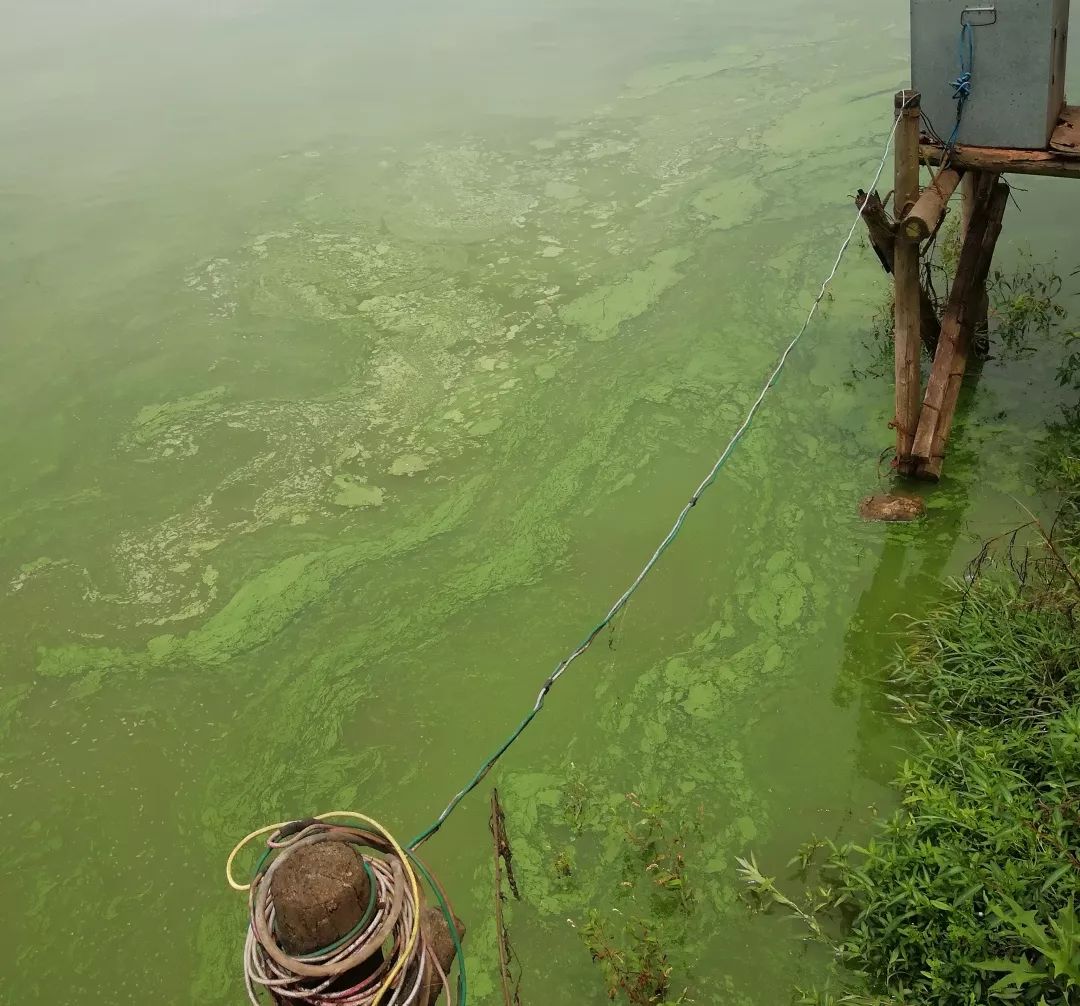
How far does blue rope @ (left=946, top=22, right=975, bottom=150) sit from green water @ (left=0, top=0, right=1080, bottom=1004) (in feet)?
3.85

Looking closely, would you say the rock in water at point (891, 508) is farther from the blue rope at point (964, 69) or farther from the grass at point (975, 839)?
the blue rope at point (964, 69)

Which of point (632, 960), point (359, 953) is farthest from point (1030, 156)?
point (359, 953)

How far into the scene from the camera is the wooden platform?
272 centimetres

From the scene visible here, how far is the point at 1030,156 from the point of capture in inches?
109

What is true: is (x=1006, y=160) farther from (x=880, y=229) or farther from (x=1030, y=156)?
(x=880, y=229)

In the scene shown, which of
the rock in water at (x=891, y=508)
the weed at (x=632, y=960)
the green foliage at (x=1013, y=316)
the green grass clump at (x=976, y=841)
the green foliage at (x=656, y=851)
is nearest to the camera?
the green grass clump at (x=976, y=841)

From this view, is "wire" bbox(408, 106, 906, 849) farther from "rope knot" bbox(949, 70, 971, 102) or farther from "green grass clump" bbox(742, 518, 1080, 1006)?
"green grass clump" bbox(742, 518, 1080, 1006)

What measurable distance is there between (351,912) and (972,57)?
296 centimetres

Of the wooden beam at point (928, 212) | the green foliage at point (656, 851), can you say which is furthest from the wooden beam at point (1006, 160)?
the green foliage at point (656, 851)

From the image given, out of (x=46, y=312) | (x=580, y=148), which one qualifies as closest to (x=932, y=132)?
(x=580, y=148)

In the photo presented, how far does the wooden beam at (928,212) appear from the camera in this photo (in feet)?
8.88

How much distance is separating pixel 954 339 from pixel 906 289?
1.18ft

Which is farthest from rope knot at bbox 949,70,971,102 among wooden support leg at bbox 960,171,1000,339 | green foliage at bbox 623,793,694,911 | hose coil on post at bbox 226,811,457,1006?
hose coil on post at bbox 226,811,457,1006

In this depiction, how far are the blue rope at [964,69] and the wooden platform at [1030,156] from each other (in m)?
0.13
